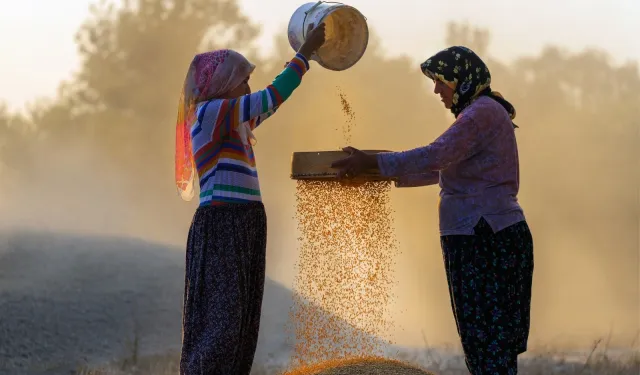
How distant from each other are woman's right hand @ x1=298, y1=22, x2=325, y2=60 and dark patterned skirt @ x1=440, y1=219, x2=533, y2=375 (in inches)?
47.2

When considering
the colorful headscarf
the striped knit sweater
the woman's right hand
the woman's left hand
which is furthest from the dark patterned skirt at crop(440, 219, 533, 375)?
the colorful headscarf

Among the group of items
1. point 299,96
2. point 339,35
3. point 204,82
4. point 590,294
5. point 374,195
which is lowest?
point 590,294

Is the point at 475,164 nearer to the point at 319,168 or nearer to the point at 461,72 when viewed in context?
the point at 461,72

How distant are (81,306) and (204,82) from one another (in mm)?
4472

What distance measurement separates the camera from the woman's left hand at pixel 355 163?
14.6 ft

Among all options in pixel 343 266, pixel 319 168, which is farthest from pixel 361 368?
pixel 319 168

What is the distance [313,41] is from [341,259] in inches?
56.2

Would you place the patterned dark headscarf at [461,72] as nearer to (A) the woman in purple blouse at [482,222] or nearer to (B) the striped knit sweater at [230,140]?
(A) the woman in purple blouse at [482,222]

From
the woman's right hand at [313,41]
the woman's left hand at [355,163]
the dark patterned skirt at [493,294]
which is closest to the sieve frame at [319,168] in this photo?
the woman's left hand at [355,163]

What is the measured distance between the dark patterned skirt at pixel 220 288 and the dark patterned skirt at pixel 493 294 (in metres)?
1.04

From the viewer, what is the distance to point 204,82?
4.57 meters

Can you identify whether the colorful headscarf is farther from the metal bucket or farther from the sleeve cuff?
the sleeve cuff

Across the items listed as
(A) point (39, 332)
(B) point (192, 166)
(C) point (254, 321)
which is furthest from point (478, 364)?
(A) point (39, 332)

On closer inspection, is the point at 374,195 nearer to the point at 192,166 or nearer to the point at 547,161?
the point at 192,166
